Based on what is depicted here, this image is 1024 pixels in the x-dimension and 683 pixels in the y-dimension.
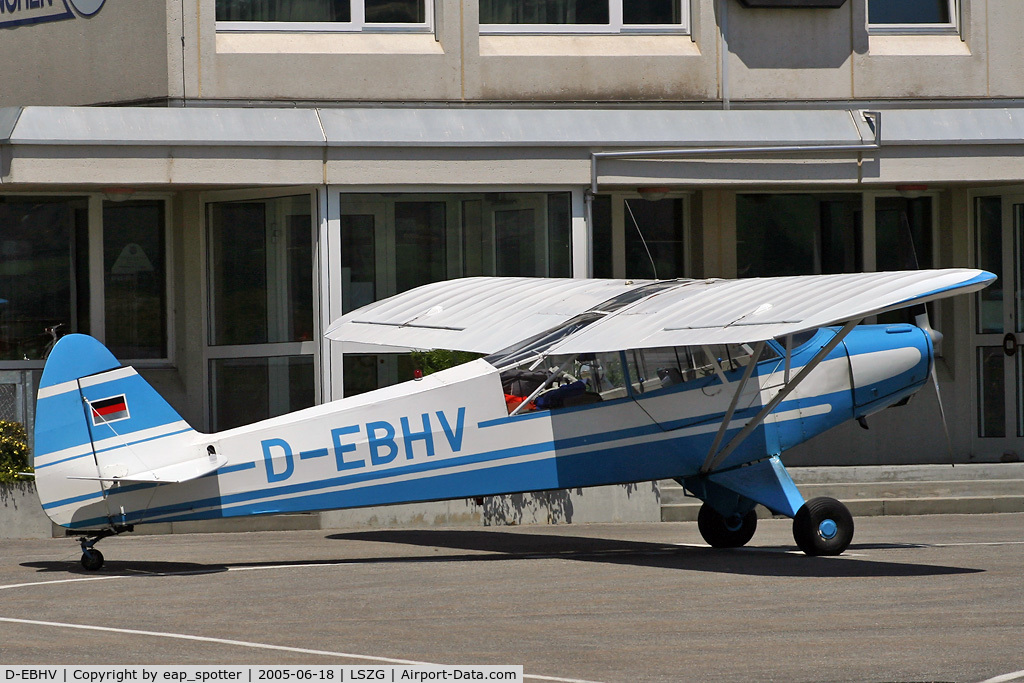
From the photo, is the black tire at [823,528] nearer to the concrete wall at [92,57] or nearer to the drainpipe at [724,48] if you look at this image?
the drainpipe at [724,48]

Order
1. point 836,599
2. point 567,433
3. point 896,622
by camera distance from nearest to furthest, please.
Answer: point 896,622 < point 836,599 < point 567,433

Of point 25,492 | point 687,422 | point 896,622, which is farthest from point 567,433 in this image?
point 25,492

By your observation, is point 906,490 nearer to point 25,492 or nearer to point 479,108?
point 479,108

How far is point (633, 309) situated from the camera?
1023 centimetres

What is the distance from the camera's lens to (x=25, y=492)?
12.4 meters

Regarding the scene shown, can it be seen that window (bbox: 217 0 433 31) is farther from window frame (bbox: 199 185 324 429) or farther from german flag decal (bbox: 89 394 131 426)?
german flag decal (bbox: 89 394 131 426)

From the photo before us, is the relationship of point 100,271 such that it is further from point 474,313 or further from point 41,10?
point 474,313

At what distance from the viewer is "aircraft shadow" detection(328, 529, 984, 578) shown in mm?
10047

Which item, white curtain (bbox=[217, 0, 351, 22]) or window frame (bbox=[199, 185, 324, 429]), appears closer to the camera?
window frame (bbox=[199, 185, 324, 429])

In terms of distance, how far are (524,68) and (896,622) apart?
920 centimetres

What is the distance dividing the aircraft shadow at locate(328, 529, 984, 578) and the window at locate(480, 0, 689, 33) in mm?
6025

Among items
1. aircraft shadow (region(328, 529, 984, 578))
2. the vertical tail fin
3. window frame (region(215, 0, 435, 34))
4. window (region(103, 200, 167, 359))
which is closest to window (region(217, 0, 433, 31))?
window frame (region(215, 0, 435, 34))

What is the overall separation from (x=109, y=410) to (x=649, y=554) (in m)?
4.54

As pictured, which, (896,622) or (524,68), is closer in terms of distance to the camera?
(896,622)
